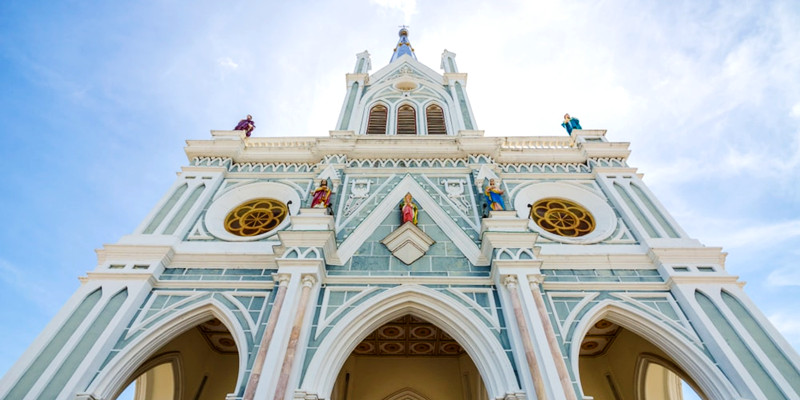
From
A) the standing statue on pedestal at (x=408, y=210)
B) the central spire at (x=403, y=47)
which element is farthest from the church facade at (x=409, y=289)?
the central spire at (x=403, y=47)

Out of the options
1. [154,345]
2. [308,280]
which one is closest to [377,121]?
[308,280]

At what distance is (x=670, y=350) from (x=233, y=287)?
8404 mm

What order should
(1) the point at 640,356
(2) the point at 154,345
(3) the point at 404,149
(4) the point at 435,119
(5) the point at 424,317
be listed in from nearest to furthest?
1. (2) the point at 154,345
2. (5) the point at 424,317
3. (1) the point at 640,356
4. (3) the point at 404,149
5. (4) the point at 435,119

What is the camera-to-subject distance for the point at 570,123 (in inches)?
603

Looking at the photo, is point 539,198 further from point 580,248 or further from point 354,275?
point 354,275

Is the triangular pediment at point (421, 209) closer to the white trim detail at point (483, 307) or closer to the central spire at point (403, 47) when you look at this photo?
the white trim detail at point (483, 307)

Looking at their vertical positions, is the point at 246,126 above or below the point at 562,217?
above

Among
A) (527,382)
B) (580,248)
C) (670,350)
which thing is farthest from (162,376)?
(670,350)

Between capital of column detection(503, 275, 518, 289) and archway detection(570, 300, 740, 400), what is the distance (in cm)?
134

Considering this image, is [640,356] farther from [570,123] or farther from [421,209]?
[570,123]

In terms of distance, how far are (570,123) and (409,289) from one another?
9.37 meters

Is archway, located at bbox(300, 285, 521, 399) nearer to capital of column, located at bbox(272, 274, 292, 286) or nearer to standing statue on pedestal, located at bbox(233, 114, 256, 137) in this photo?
capital of column, located at bbox(272, 274, 292, 286)

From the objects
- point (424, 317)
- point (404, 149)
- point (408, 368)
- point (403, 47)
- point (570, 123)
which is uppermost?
point (403, 47)

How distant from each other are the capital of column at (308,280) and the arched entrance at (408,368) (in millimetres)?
2737
